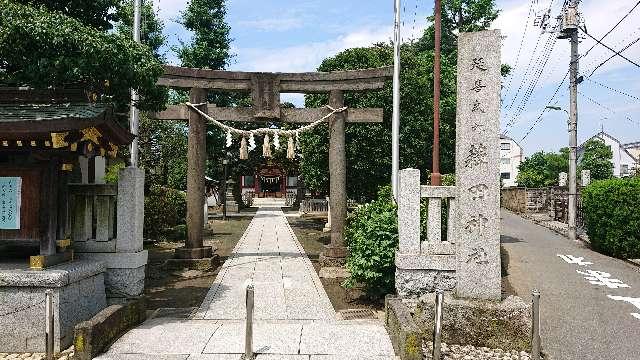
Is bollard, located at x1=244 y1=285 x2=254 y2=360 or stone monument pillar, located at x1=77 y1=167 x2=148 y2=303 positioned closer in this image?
bollard, located at x1=244 y1=285 x2=254 y2=360

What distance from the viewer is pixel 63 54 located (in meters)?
8.51

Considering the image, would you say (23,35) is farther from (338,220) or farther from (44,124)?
(338,220)

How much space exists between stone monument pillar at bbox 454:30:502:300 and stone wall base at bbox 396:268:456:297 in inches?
17.1

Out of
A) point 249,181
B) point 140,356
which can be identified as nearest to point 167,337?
point 140,356

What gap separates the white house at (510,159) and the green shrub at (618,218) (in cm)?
6880

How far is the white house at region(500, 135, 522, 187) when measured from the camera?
3285 inches

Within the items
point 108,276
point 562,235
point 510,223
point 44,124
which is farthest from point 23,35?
point 510,223

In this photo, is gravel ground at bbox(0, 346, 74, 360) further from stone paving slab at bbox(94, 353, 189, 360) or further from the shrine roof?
the shrine roof

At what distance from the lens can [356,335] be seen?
294 inches

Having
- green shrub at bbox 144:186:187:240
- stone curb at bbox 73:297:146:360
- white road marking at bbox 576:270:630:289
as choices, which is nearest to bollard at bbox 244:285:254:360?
A: stone curb at bbox 73:297:146:360

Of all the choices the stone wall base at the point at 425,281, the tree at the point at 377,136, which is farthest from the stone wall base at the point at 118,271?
the tree at the point at 377,136

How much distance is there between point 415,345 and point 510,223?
2535cm

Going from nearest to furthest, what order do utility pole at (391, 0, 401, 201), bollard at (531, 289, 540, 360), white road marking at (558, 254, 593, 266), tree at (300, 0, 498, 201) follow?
bollard at (531, 289, 540, 360) < utility pole at (391, 0, 401, 201) < white road marking at (558, 254, 593, 266) < tree at (300, 0, 498, 201)

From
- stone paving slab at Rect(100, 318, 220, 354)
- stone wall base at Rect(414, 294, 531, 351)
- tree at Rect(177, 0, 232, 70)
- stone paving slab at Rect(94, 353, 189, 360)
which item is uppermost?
tree at Rect(177, 0, 232, 70)
